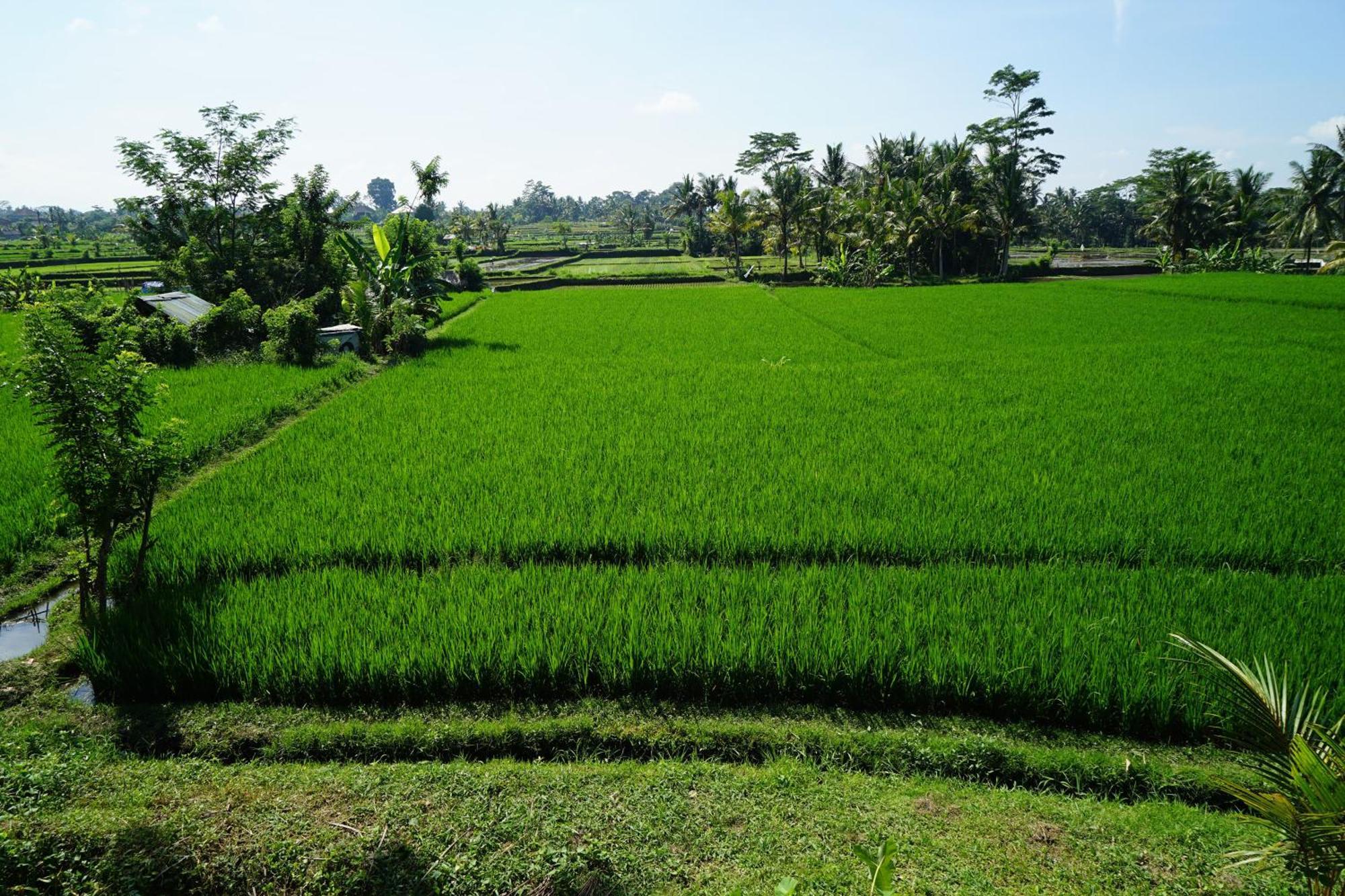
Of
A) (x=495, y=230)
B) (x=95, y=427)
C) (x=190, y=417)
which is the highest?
(x=495, y=230)

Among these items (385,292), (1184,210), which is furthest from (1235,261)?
(385,292)

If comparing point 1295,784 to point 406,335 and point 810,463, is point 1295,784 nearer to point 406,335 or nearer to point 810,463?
point 810,463

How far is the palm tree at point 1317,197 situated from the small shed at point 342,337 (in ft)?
116

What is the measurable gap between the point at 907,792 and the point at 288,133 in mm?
18517

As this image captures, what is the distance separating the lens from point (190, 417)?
768cm

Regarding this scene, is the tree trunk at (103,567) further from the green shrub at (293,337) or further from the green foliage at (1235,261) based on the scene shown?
the green foliage at (1235,261)

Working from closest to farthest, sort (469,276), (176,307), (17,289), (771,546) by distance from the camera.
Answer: (17,289), (771,546), (176,307), (469,276)

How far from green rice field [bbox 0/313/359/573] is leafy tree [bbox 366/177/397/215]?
155 metres

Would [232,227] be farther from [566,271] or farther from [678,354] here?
[566,271]

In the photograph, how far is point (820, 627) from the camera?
3.59 meters

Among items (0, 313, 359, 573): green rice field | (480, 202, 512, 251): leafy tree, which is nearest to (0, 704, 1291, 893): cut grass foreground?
(0, 313, 359, 573): green rice field

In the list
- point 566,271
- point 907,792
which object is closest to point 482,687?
point 907,792

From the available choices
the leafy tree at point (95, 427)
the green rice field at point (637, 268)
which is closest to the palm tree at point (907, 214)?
the green rice field at point (637, 268)

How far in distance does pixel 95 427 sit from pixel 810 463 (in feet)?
16.4
